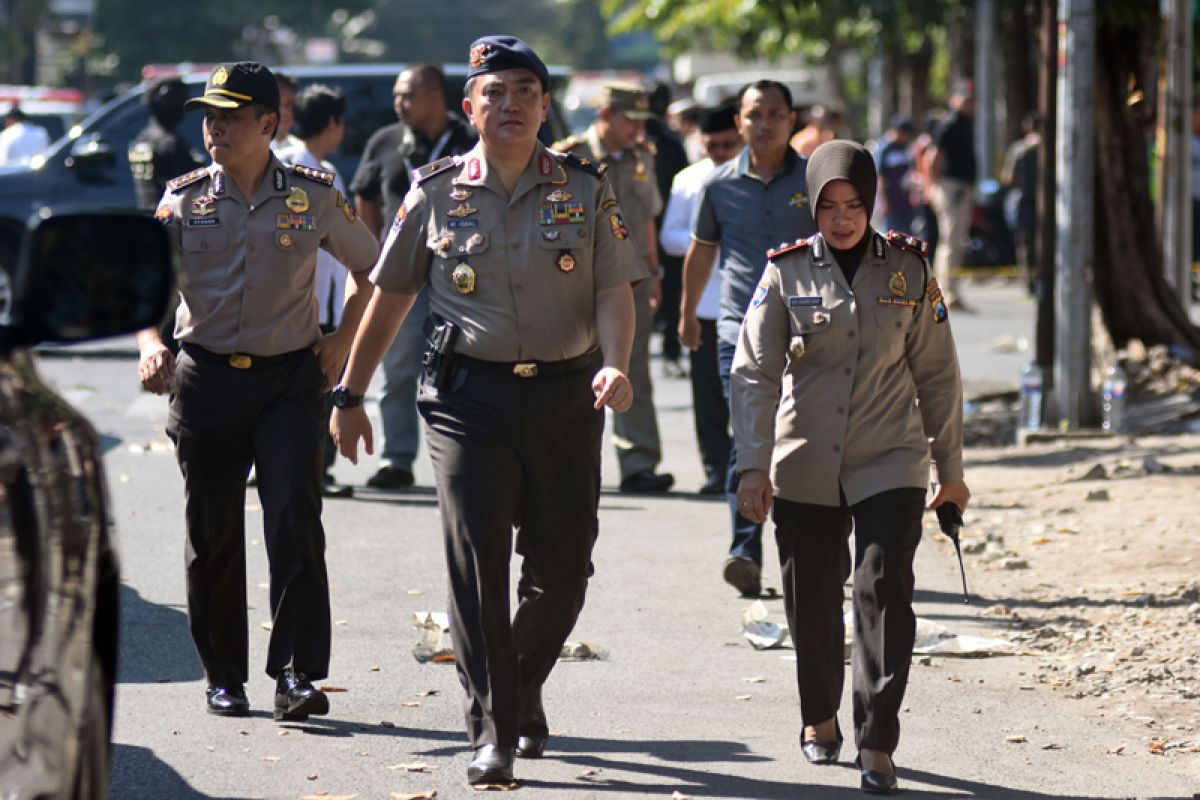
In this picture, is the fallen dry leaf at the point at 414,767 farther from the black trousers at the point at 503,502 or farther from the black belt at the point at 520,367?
the black belt at the point at 520,367

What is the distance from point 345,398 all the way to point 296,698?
947 mm

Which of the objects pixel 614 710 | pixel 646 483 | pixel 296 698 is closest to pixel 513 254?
pixel 296 698

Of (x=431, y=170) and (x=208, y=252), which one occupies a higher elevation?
(x=431, y=170)

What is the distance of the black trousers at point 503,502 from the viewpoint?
5.51 metres

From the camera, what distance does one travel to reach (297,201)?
6258mm

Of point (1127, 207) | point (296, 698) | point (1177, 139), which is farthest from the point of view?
point (1177, 139)

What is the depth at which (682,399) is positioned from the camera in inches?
581

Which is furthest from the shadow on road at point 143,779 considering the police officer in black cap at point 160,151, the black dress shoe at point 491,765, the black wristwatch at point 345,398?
the police officer in black cap at point 160,151

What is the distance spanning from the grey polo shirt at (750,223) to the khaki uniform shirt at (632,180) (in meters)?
2.58

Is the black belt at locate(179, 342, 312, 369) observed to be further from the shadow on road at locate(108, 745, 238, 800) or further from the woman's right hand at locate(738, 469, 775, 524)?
the woman's right hand at locate(738, 469, 775, 524)

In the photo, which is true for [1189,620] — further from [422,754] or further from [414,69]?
[414,69]

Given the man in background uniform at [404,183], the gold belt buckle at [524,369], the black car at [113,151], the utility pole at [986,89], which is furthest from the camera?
the utility pole at [986,89]

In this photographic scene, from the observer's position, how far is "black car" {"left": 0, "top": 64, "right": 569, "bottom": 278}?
55.2ft

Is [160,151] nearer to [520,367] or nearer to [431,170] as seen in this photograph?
[431,170]
